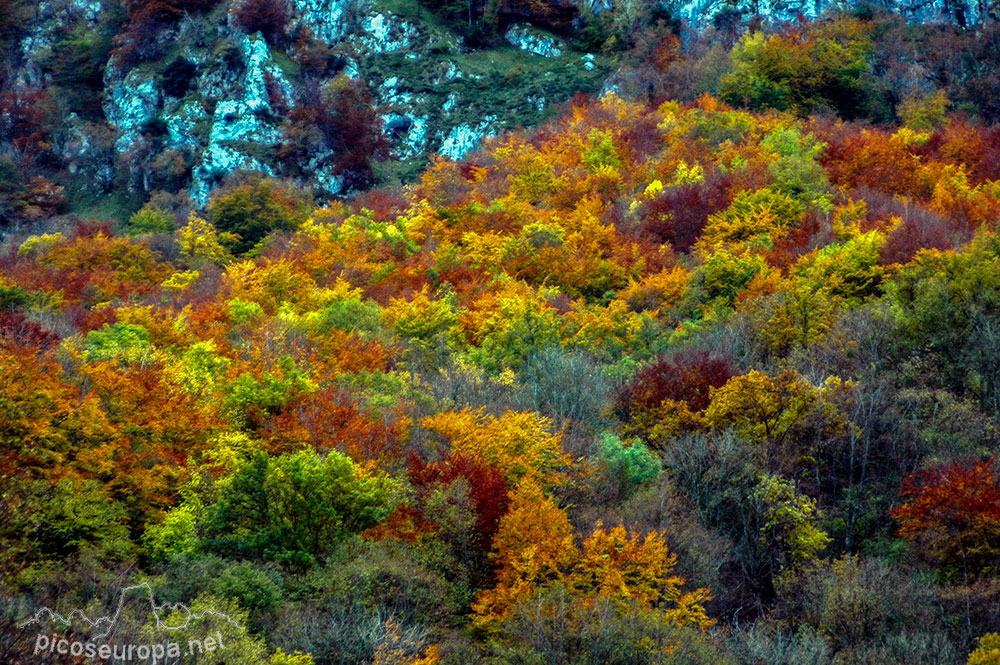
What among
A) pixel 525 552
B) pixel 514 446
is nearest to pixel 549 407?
pixel 514 446

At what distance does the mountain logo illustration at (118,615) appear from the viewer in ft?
38.2

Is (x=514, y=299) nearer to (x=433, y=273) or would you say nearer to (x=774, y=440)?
(x=433, y=273)

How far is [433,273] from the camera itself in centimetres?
3897

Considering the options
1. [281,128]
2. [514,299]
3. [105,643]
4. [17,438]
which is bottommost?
[105,643]

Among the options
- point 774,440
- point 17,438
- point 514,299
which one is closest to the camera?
point 17,438

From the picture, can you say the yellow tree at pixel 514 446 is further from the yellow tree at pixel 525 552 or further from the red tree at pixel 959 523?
the red tree at pixel 959 523

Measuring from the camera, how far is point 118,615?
1257 centimetres

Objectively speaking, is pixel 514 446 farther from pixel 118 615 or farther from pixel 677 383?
pixel 118 615

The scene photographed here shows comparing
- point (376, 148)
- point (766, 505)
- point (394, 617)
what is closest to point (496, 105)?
point (376, 148)

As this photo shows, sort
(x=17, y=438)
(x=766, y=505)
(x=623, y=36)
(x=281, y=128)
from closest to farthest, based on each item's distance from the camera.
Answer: (x=17, y=438) → (x=766, y=505) → (x=281, y=128) → (x=623, y=36)

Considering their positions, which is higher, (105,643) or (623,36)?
(623,36)

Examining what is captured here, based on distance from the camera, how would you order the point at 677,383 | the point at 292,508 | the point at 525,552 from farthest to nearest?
the point at 677,383, the point at 292,508, the point at 525,552

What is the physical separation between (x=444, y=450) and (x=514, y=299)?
37.5 feet

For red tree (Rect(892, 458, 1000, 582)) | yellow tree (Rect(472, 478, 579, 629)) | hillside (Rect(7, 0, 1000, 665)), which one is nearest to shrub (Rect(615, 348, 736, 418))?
hillside (Rect(7, 0, 1000, 665))
